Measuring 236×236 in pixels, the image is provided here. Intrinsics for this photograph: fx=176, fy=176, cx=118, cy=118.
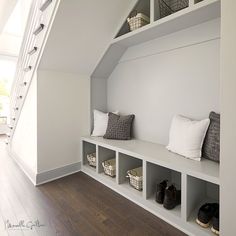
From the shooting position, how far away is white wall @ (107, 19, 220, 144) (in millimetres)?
1725

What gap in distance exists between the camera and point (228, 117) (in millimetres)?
1026

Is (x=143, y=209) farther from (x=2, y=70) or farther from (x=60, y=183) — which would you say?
(x=2, y=70)

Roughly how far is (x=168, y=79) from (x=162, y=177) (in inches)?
43.9

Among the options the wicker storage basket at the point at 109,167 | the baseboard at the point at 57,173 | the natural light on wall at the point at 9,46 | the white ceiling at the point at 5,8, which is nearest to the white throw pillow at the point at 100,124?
the wicker storage basket at the point at 109,167

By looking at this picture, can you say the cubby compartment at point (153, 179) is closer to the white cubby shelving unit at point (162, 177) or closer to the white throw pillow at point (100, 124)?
the white cubby shelving unit at point (162, 177)

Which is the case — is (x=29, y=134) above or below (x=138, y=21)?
below

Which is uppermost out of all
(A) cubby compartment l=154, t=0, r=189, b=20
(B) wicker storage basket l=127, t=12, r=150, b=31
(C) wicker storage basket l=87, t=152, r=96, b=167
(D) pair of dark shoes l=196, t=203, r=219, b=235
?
(A) cubby compartment l=154, t=0, r=189, b=20

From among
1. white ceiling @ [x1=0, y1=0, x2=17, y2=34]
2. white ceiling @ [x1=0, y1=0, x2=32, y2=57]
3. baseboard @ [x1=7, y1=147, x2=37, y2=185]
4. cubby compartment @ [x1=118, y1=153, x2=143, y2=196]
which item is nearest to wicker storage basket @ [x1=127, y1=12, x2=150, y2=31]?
cubby compartment @ [x1=118, y1=153, x2=143, y2=196]

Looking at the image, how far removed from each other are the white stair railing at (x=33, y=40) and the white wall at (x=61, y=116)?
27 centimetres

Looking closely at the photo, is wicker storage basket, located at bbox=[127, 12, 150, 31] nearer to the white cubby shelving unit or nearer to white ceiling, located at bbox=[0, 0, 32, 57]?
the white cubby shelving unit

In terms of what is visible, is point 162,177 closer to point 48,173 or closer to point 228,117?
point 228,117

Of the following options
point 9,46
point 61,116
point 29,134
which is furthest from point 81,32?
point 9,46

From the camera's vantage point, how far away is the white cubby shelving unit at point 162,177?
139 centimetres

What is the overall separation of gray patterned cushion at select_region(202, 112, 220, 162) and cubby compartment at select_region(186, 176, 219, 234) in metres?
0.24
